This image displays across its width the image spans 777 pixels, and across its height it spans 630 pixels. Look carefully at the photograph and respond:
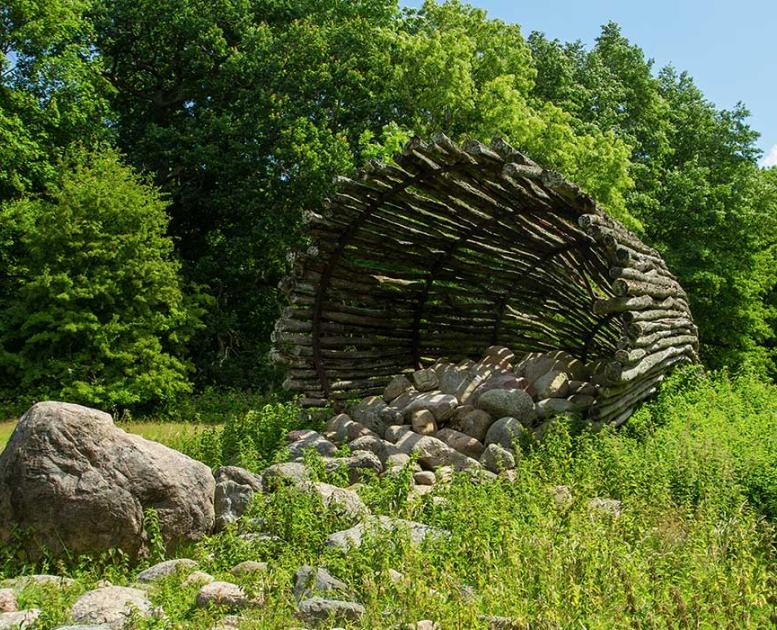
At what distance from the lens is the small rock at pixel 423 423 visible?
9.13 metres

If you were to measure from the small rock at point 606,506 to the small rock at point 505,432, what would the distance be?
2410 millimetres

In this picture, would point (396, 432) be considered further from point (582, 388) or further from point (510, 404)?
point (582, 388)

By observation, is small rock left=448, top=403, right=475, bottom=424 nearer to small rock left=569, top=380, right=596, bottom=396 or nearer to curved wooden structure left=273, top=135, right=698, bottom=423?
small rock left=569, top=380, right=596, bottom=396

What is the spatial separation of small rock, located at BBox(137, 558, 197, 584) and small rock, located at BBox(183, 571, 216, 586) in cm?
9

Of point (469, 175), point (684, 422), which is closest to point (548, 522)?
point (684, 422)

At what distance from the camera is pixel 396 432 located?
356 inches

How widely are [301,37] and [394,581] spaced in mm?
17749

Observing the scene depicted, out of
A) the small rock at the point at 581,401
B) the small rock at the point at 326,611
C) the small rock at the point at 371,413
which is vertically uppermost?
the small rock at the point at 581,401

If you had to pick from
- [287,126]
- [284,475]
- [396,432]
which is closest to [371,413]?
[396,432]

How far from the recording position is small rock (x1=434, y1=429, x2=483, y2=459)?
28.4ft

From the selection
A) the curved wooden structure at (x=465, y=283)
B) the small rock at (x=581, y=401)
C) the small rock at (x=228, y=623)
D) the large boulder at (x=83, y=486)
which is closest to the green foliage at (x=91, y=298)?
the curved wooden structure at (x=465, y=283)

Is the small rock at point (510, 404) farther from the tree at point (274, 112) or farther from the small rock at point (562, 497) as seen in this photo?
the tree at point (274, 112)

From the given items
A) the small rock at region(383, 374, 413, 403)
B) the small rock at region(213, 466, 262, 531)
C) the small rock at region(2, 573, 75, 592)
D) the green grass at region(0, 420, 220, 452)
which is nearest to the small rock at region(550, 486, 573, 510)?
the small rock at region(213, 466, 262, 531)

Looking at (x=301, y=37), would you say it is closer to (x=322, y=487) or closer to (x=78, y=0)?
(x=78, y=0)
